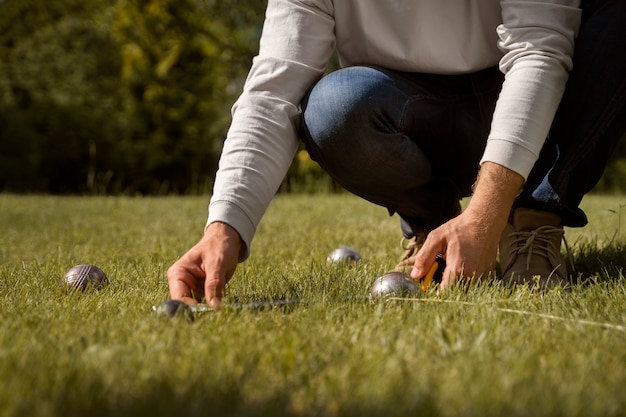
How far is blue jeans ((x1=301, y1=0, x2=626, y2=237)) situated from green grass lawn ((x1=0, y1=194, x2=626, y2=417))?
1.09 feet

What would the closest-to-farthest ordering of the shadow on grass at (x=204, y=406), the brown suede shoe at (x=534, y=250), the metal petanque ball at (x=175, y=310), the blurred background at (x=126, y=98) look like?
1. the shadow on grass at (x=204, y=406)
2. the metal petanque ball at (x=175, y=310)
3. the brown suede shoe at (x=534, y=250)
4. the blurred background at (x=126, y=98)

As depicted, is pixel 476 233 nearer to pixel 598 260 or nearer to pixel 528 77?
pixel 528 77

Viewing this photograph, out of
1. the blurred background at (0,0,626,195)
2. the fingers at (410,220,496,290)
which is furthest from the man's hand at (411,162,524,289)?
the blurred background at (0,0,626,195)

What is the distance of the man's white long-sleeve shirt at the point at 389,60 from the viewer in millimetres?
2096

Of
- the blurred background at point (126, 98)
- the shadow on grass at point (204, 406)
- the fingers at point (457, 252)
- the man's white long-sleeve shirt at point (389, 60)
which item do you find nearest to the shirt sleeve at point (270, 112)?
the man's white long-sleeve shirt at point (389, 60)

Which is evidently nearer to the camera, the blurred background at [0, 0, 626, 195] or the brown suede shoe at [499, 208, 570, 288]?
the brown suede shoe at [499, 208, 570, 288]

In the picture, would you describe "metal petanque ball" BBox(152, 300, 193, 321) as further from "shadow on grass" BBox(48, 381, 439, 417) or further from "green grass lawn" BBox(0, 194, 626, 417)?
"shadow on grass" BBox(48, 381, 439, 417)

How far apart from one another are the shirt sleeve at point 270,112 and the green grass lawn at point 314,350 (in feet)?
0.93

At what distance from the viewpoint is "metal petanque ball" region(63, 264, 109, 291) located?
Answer: 2367 mm

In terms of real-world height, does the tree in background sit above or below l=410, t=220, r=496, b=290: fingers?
below

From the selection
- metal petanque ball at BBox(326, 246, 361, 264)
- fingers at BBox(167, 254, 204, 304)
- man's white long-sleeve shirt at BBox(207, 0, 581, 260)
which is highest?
man's white long-sleeve shirt at BBox(207, 0, 581, 260)

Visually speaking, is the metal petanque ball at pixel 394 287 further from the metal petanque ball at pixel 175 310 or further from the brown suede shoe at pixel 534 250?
the metal petanque ball at pixel 175 310

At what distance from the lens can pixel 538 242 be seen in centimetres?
238

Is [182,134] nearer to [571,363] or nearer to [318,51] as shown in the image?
[318,51]
